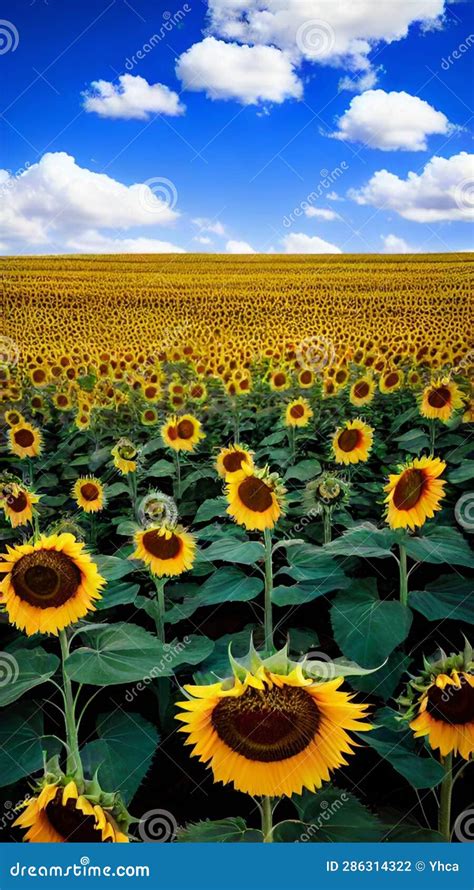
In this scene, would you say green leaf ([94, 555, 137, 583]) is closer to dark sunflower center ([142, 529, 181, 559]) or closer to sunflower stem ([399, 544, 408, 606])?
dark sunflower center ([142, 529, 181, 559])

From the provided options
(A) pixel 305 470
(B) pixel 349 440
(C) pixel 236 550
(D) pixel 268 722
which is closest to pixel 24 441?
(A) pixel 305 470

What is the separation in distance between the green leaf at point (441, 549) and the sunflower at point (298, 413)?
90 centimetres

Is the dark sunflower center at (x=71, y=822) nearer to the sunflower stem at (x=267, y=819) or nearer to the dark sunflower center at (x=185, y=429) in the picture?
the sunflower stem at (x=267, y=819)

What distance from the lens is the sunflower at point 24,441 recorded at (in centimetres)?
229

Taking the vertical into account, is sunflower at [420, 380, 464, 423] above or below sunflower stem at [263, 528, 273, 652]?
above

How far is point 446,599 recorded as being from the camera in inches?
51.4

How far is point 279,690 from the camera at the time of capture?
2.41 feet

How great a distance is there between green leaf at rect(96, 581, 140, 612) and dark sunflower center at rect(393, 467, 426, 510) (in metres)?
0.52

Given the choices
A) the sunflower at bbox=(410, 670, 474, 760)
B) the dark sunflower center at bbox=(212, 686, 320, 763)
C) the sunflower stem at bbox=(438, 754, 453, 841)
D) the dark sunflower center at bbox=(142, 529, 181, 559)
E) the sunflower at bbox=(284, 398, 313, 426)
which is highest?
the sunflower at bbox=(284, 398, 313, 426)

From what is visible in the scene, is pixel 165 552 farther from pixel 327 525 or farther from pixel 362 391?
pixel 362 391

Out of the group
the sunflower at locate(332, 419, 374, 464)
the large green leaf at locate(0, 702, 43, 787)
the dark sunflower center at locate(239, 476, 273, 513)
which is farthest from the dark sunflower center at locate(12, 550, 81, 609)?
the sunflower at locate(332, 419, 374, 464)

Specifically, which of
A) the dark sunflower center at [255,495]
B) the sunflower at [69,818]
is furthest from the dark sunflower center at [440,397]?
the sunflower at [69,818]

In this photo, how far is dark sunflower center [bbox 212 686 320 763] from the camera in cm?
73

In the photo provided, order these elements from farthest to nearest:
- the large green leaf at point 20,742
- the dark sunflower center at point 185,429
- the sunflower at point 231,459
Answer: the dark sunflower center at point 185,429 < the sunflower at point 231,459 < the large green leaf at point 20,742
